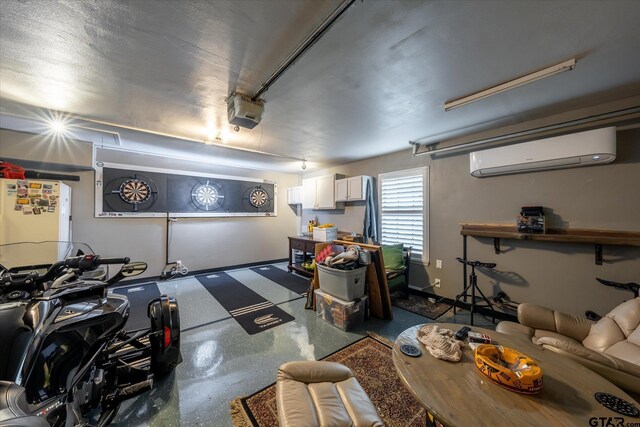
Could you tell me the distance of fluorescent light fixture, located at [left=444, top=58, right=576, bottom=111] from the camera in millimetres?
1712

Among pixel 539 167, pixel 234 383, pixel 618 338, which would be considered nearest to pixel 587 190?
pixel 539 167

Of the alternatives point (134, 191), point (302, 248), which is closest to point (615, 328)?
point (302, 248)

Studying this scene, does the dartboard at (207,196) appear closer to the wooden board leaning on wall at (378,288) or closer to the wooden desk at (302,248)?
the wooden desk at (302,248)

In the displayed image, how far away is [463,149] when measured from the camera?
329 centimetres

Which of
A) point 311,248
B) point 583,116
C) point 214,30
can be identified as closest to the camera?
point 214,30

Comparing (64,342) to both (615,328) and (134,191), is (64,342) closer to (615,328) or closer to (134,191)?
(615,328)

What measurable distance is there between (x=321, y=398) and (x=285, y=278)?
3757 mm

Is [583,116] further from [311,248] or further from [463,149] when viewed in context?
[311,248]

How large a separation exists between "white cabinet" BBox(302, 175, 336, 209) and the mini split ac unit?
9.35 feet

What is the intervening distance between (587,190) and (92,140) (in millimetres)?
6694

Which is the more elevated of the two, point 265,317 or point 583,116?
point 583,116

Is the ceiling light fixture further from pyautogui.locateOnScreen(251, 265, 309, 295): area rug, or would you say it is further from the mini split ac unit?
pyautogui.locateOnScreen(251, 265, 309, 295): area rug

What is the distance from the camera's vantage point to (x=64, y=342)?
3.90 ft

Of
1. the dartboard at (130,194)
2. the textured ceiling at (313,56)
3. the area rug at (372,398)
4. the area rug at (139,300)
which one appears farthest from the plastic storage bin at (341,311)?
the dartboard at (130,194)
